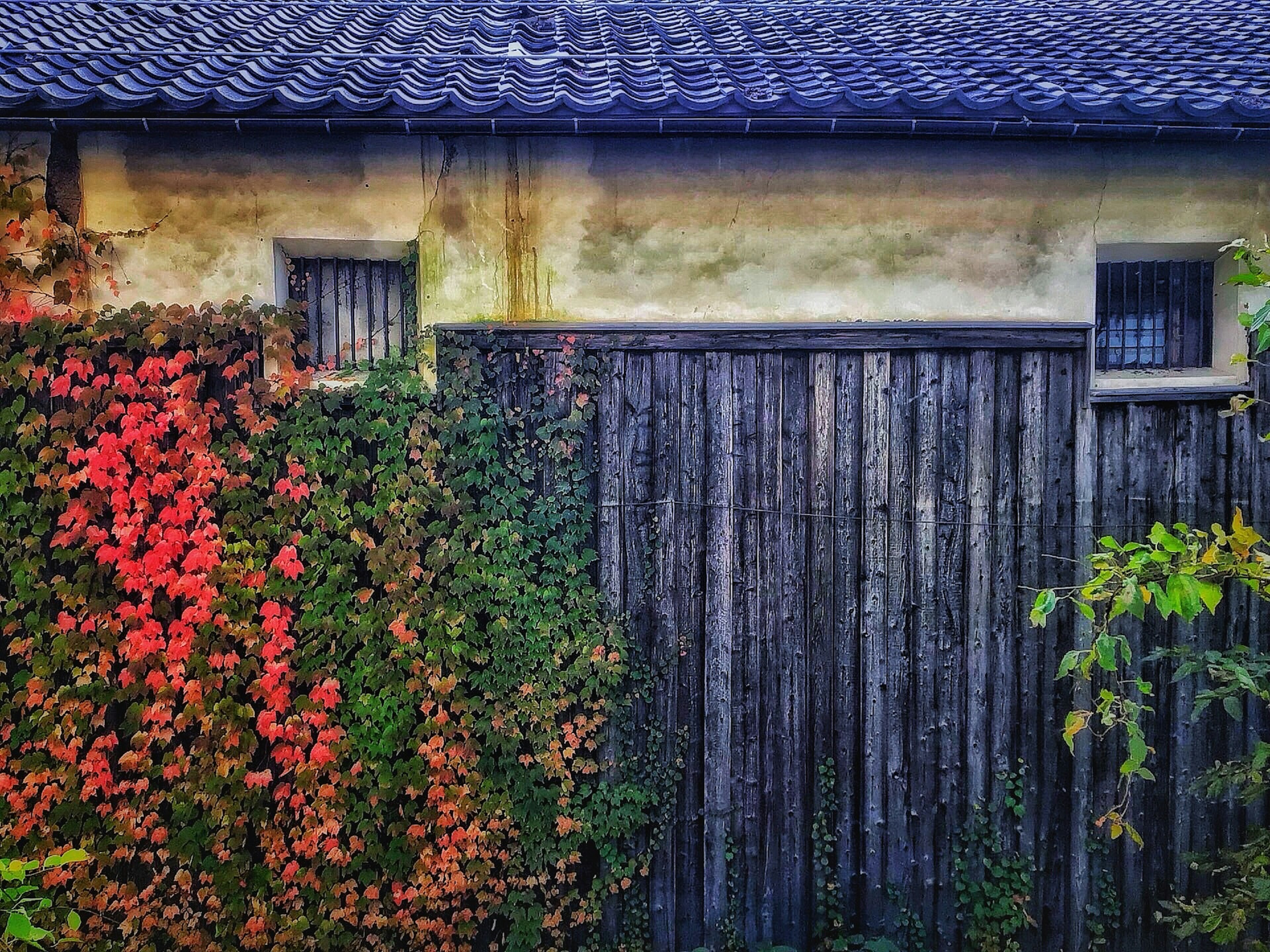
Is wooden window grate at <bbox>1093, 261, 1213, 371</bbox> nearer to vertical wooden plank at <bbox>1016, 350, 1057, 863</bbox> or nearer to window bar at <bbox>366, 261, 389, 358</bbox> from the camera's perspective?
vertical wooden plank at <bbox>1016, 350, 1057, 863</bbox>

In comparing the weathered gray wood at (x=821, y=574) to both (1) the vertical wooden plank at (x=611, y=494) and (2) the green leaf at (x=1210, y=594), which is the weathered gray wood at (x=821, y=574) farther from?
(2) the green leaf at (x=1210, y=594)

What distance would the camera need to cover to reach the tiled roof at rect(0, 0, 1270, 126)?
377 centimetres

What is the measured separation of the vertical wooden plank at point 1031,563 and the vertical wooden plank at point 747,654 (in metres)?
1.54

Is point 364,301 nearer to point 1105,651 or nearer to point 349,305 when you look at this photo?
point 349,305

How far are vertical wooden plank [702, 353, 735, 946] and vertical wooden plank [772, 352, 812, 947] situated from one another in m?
0.30

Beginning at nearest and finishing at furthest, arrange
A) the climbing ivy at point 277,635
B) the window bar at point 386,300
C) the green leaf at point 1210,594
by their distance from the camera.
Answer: the green leaf at point 1210,594 < the climbing ivy at point 277,635 < the window bar at point 386,300

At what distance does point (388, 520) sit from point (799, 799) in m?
2.84

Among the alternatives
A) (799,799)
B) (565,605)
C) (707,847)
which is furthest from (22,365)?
(799,799)

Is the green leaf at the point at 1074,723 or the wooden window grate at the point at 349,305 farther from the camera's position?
the wooden window grate at the point at 349,305

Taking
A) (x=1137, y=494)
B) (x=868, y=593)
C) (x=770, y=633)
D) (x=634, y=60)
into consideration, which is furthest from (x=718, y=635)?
(x=634, y=60)

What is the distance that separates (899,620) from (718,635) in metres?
1.06

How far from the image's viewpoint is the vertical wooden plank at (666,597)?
4215 millimetres

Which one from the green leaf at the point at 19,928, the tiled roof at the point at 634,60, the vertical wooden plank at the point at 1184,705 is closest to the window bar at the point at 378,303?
the tiled roof at the point at 634,60

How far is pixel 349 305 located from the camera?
4277mm
